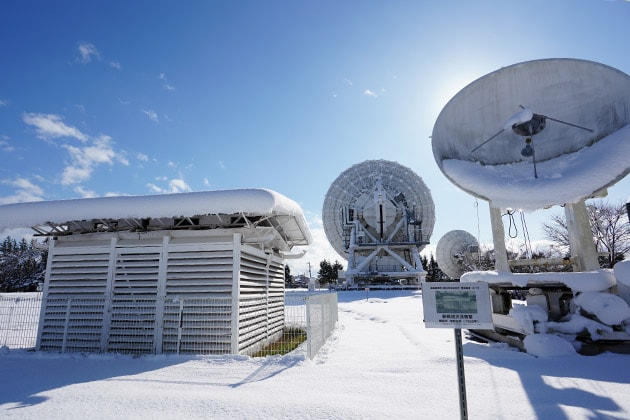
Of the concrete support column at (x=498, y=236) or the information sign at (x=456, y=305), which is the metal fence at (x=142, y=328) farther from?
the concrete support column at (x=498, y=236)

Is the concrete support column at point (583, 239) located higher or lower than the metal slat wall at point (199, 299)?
higher

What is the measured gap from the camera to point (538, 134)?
31.1 ft

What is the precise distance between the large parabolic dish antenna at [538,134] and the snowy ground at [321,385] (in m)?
3.40

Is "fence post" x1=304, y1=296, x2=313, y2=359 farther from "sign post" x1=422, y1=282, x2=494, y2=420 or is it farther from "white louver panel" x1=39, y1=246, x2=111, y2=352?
"white louver panel" x1=39, y1=246, x2=111, y2=352

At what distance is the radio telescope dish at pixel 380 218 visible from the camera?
1806 inches

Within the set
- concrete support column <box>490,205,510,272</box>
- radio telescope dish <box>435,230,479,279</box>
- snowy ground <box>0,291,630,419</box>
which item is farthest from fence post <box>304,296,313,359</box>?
radio telescope dish <box>435,230,479,279</box>

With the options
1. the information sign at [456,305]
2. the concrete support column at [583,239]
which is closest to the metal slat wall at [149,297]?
the information sign at [456,305]

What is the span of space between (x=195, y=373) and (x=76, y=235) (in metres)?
6.29

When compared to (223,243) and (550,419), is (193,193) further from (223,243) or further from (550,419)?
(550,419)

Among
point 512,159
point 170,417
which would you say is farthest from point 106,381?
point 512,159

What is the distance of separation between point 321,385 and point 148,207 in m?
6.37

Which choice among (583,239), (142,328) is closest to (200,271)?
(142,328)

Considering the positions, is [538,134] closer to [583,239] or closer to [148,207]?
[583,239]

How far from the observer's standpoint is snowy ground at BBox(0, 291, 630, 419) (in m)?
4.66
